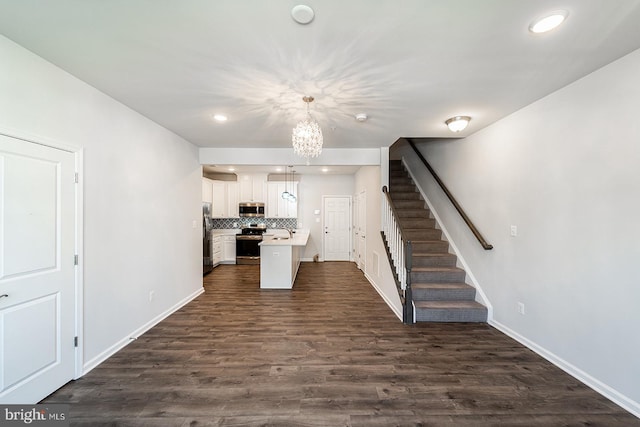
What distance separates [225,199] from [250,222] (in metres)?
0.99

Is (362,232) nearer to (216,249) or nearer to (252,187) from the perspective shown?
(252,187)

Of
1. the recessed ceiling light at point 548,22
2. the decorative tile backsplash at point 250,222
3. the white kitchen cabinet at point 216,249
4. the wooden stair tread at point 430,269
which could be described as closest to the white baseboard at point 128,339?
the white kitchen cabinet at point 216,249

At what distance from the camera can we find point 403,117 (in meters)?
2.91

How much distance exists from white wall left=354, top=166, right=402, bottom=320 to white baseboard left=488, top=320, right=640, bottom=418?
1.36 meters

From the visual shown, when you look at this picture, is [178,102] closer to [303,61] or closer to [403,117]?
[303,61]

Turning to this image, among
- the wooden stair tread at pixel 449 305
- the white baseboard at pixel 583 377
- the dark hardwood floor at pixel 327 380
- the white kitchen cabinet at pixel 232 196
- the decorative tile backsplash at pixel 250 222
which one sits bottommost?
the dark hardwood floor at pixel 327 380

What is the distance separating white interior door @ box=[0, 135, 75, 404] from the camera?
63.9 inches

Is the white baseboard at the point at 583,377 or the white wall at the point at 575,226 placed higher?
the white wall at the point at 575,226

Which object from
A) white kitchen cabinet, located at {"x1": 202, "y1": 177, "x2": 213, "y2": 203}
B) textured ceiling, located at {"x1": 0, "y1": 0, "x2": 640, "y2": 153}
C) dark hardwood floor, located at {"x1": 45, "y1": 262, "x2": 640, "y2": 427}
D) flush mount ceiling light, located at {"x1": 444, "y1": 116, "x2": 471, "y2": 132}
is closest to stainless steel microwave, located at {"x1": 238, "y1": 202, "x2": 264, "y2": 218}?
white kitchen cabinet, located at {"x1": 202, "y1": 177, "x2": 213, "y2": 203}

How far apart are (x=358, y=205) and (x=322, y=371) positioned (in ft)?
15.7

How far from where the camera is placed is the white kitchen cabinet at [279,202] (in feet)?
22.8

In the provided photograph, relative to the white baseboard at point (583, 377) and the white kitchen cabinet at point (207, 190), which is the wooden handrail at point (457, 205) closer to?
the white baseboard at point (583, 377)

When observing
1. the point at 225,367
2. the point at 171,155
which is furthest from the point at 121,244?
the point at 225,367

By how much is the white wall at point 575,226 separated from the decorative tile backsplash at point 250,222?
16.8 ft
